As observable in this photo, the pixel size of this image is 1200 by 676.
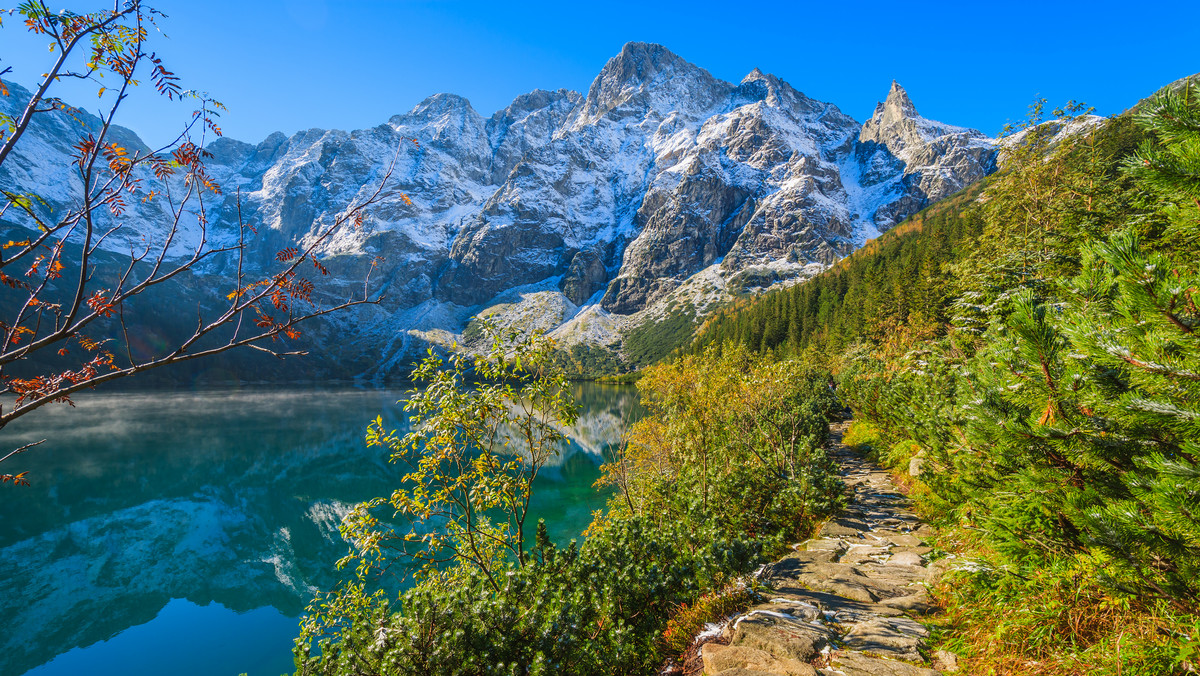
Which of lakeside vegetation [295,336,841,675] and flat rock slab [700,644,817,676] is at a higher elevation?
lakeside vegetation [295,336,841,675]

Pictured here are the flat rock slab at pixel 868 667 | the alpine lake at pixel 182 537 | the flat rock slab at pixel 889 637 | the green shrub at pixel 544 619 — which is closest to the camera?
the flat rock slab at pixel 868 667

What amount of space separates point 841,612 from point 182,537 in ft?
107

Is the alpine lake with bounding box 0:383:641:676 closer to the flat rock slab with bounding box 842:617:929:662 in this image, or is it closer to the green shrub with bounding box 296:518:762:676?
the green shrub with bounding box 296:518:762:676

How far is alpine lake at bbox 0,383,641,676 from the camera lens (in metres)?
15.4

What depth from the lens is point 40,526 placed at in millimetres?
24875

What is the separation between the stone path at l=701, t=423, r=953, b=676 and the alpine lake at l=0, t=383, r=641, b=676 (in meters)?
6.23

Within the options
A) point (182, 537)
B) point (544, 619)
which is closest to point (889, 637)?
point (544, 619)

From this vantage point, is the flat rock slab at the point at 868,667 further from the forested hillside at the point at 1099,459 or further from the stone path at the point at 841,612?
the forested hillside at the point at 1099,459

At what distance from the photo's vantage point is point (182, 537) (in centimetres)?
2505

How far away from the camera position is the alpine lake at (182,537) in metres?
15.4

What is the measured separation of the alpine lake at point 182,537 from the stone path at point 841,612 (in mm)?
6231

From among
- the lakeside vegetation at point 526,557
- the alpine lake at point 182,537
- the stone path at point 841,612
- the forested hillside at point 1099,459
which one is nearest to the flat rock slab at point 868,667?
the stone path at point 841,612

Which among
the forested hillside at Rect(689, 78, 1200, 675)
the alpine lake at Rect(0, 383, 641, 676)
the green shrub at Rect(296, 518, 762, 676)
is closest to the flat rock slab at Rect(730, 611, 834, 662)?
the green shrub at Rect(296, 518, 762, 676)

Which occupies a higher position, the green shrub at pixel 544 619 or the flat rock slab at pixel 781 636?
the green shrub at pixel 544 619
